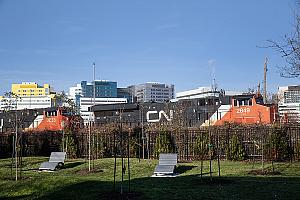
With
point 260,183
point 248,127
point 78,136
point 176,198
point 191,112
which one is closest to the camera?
point 176,198

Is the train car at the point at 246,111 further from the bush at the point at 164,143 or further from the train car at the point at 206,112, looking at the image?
the bush at the point at 164,143

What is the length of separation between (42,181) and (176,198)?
16.2ft

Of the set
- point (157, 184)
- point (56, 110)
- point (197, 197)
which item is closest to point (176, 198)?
point (197, 197)

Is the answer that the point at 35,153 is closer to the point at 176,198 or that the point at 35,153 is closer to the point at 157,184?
the point at 157,184

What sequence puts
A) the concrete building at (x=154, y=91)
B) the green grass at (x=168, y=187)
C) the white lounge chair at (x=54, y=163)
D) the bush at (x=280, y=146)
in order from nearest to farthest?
1. the green grass at (x=168, y=187)
2. the white lounge chair at (x=54, y=163)
3. the bush at (x=280, y=146)
4. the concrete building at (x=154, y=91)

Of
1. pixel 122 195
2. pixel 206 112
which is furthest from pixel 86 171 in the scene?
pixel 206 112

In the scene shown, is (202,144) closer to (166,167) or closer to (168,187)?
(166,167)

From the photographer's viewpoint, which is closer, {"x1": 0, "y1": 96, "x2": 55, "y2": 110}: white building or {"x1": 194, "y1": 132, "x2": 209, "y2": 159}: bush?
{"x1": 194, "y1": 132, "x2": 209, "y2": 159}: bush

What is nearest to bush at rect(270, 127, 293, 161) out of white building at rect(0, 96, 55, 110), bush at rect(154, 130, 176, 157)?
bush at rect(154, 130, 176, 157)

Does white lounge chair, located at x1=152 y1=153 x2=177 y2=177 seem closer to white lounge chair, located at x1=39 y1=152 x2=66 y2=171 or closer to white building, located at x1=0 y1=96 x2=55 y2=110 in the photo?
white lounge chair, located at x1=39 y1=152 x2=66 y2=171

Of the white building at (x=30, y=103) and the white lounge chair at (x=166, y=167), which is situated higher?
the white building at (x=30, y=103)

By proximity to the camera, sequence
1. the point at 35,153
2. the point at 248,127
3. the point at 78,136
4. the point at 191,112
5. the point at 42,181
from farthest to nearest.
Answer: the point at 191,112 < the point at 35,153 < the point at 78,136 < the point at 248,127 < the point at 42,181

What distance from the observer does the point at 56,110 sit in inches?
1160

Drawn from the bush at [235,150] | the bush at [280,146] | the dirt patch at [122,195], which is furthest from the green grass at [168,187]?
the bush at [235,150]
